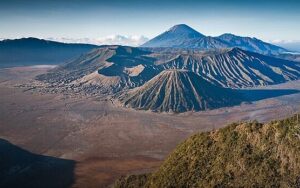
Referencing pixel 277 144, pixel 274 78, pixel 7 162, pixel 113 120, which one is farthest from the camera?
pixel 274 78

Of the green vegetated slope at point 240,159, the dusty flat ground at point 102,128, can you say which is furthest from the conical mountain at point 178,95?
the green vegetated slope at point 240,159

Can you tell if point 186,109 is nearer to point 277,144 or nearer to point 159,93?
point 159,93

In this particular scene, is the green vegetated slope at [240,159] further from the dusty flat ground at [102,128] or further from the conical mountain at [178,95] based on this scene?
the conical mountain at [178,95]

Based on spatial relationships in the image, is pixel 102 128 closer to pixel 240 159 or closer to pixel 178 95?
pixel 178 95

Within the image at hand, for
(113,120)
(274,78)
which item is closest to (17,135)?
(113,120)

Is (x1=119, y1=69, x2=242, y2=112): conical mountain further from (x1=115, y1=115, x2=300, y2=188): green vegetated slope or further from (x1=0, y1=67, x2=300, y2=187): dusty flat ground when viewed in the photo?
(x1=115, y1=115, x2=300, y2=188): green vegetated slope
